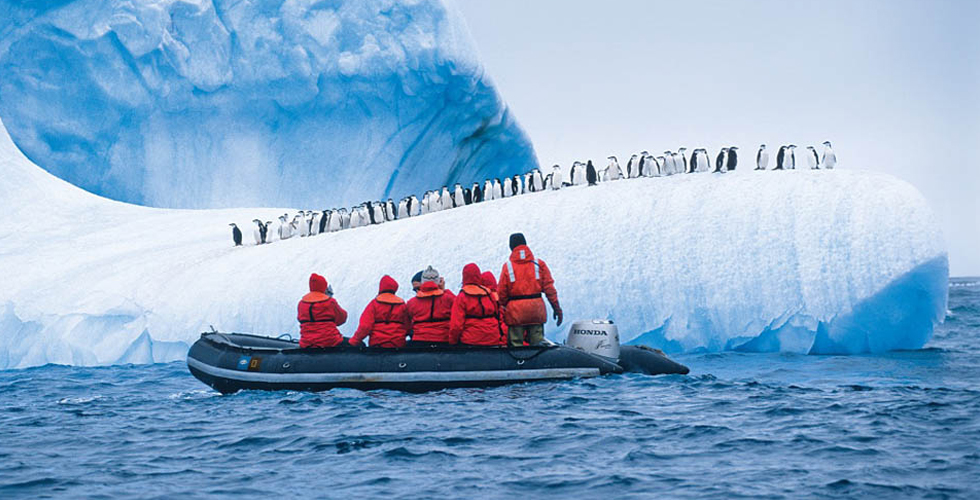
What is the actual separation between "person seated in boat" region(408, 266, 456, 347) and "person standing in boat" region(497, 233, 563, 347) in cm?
42

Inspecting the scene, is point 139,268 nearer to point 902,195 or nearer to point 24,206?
point 24,206

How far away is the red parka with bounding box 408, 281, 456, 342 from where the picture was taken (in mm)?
7508

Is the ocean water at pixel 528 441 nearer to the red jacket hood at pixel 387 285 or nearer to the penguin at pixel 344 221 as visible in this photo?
the red jacket hood at pixel 387 285

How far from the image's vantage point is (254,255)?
13.7 m

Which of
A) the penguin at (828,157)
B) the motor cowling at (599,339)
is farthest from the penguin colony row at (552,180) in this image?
the motor cowling at (599,339)

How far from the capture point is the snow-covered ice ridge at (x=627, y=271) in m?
10.5

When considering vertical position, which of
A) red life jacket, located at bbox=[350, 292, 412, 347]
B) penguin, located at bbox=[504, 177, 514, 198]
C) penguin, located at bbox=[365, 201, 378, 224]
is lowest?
red life jacket, located at bbox=[350, 292, 412, 347]

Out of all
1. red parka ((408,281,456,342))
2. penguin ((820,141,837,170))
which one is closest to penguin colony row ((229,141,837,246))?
penguin ((820,141,837,170))

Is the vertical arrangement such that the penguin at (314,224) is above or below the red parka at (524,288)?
above

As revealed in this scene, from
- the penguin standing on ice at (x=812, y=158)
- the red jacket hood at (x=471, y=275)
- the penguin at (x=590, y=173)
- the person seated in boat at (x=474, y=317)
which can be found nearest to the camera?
the red jacket hood at (x=471, y=275)

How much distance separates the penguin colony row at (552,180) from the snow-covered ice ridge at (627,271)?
3.07ft

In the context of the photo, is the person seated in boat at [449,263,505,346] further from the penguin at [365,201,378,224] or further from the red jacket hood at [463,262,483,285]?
the penguin at [365,201,378,224]

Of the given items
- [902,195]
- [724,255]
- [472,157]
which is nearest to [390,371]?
[724,255]

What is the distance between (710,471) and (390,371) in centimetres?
315
